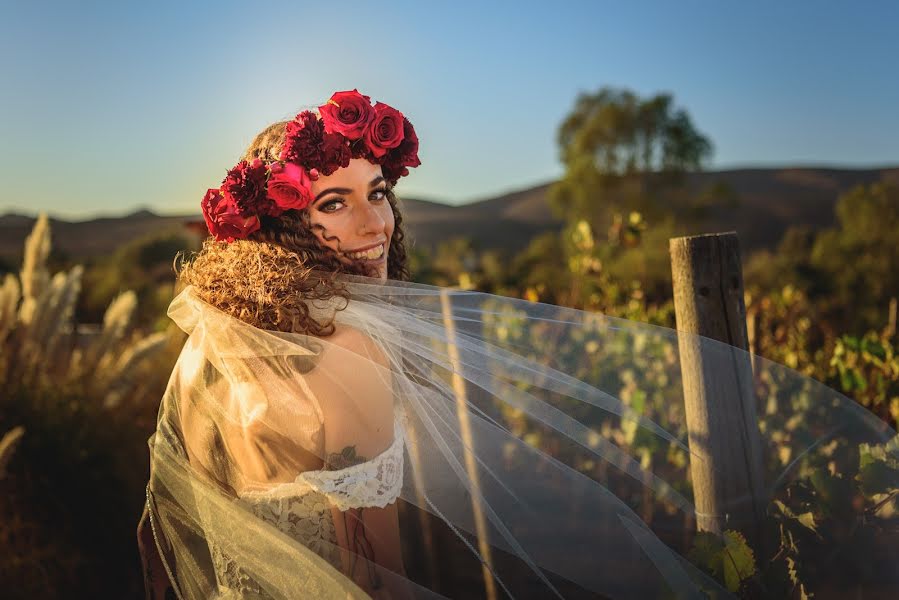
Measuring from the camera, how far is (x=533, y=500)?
72.2 inches

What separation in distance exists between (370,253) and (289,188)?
26 centimetres

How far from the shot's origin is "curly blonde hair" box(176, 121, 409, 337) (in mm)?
1658

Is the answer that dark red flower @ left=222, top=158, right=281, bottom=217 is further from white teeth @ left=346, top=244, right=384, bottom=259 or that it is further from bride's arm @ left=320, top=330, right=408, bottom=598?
bride's arm @ left=320, top=330, right=408, bottom=598

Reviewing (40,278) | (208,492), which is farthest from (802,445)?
(40,278)

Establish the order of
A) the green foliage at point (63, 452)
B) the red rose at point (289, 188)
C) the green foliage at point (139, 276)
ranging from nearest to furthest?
the red rose at point (289, 188), the green foliage at point (63, 452), the green foliage at point (139, 276)

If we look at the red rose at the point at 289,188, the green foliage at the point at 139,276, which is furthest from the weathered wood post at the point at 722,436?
the green foliage at the point at 139,276

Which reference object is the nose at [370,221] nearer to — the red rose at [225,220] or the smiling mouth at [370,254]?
the smiling mouth at [370,254]

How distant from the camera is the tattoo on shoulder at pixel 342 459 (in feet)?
5.24

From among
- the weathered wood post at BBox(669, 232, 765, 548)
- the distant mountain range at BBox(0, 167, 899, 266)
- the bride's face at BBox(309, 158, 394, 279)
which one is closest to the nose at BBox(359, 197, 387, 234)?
the bride's face at BBox(309, 158, 394, 279)

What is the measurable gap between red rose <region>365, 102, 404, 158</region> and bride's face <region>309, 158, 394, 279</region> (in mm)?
48

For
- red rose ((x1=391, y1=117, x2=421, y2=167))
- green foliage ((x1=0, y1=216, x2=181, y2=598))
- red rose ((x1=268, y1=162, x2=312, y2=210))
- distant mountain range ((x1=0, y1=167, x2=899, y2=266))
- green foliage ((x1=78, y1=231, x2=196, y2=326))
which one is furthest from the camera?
distant mountain range ((x1=0, y1=167, x2=899, y2=266))

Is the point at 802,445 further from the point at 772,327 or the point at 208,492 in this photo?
the point at 772,327

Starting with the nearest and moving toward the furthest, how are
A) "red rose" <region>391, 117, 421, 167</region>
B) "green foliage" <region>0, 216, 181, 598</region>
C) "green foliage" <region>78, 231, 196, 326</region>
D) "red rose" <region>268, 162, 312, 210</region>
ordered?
"red rose" <region>268, 162, 312, 210</region>, "red rose" <region>391, 117, 421, 167</region>, "green foliage" <region>0, 216, 181, 598</region>, "green foliage" <region>78, 231, 196, 326</region>

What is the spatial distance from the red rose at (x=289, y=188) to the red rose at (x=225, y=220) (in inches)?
3.8
